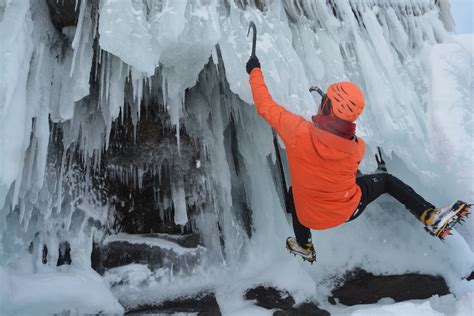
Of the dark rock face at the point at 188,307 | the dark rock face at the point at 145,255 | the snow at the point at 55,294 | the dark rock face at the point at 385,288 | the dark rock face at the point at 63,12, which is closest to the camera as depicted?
the dark rock face at the point at 63,12

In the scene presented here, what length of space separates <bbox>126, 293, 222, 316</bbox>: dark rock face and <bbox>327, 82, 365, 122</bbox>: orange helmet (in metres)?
2.43

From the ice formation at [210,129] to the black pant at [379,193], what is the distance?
1.49ft

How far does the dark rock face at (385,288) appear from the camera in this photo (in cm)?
448

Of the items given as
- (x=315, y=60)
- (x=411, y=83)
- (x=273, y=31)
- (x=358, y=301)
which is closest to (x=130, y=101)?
(x=273, y=31)

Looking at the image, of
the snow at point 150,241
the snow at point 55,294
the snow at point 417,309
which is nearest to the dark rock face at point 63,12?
the snow at point 55,294

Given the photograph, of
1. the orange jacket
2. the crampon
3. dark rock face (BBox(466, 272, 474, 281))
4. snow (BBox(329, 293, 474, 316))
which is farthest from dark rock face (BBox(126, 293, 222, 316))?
dark rock face (BBox(466, 272, 474, 281))

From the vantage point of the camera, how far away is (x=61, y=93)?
10.6ft

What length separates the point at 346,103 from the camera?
8.05 ft

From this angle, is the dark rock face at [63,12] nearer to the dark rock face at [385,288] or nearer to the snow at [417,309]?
the snow at [417,309]

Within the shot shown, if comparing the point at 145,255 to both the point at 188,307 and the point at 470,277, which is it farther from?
the point at 470,277

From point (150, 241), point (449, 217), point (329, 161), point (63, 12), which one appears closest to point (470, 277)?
point (449, 217)

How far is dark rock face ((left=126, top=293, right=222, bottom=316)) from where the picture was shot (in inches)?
154

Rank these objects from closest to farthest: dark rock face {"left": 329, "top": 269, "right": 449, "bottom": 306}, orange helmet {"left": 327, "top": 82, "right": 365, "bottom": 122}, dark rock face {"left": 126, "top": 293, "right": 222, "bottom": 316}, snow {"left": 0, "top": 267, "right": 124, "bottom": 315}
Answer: orange helmet {"left": 327, "top": 82, "right": 365, "bottom": 122}, snow {"left": 0, "top": 267, "right": 124, "bottom": 315}, dark rock face {"left": 126, "top": 293, "right": 222, "bottom": 316}, dark rock face {"left": 329, "top": 269, "right": 449, "bottom": 306}

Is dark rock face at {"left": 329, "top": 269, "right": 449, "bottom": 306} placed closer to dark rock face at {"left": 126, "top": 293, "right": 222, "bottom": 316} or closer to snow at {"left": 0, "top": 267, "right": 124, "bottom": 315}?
dark rock face at {"left": 126, "top": 293, "right": 222, "bottom": 316}
